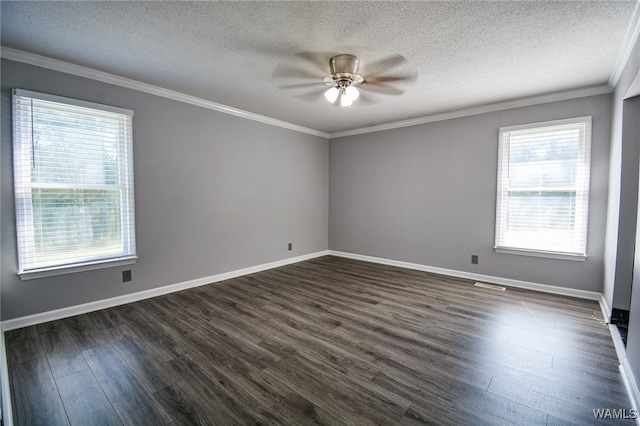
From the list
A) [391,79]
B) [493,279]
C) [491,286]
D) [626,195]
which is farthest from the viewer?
[493,279]

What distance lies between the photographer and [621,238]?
8.73 feet

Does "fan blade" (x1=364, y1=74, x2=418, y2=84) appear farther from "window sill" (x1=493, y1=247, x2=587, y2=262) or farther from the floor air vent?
the floor air vent

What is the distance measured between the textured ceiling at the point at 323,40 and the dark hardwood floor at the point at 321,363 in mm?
2598

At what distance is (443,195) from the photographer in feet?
15.2

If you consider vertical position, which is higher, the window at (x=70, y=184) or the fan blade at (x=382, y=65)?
the fan blade at (x=382, y=65)

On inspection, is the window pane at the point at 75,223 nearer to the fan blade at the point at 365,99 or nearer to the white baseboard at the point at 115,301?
the white baseboard at the point at 115,301

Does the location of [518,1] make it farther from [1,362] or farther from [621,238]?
[1,362]

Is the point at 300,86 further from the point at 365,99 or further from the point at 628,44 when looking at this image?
the point at 628,44

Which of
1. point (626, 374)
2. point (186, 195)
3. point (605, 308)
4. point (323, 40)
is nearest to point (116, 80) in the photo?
point (186, 195)

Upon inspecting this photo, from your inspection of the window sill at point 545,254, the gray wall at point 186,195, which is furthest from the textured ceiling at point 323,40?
the window sill at point 545,254

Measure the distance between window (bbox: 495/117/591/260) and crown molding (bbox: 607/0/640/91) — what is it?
0.63 metres

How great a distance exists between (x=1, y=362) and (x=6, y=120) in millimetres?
2098

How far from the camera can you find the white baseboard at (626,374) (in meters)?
1.70

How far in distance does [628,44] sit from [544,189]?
5.96ft
